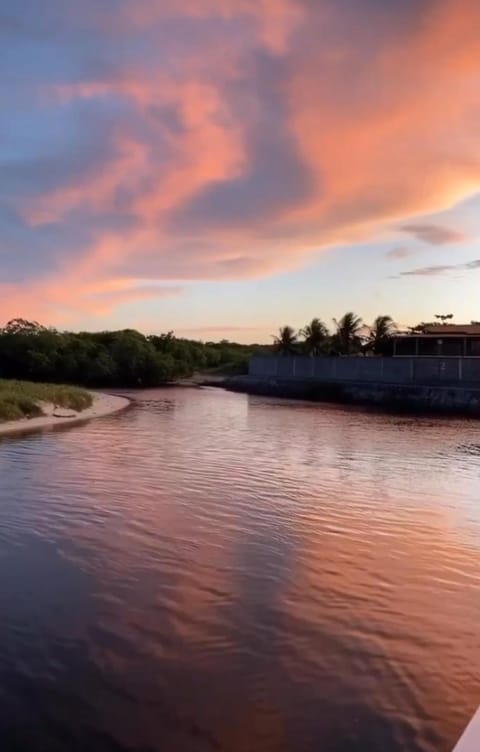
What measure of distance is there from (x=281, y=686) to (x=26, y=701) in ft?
7.42

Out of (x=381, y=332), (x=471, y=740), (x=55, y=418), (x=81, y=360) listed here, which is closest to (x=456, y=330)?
(x=381, y=332)

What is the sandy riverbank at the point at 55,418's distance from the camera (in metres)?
27.9

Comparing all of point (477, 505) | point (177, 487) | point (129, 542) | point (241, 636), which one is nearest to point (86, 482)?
point (177, 487)

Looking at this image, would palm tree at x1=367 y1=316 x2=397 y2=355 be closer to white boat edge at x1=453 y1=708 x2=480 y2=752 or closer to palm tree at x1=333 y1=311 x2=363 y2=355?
palm tree at x1=333 y1=311 x2=363 y2=355

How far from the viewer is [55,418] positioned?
107 feet

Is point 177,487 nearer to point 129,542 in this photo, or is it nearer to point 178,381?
point 129,542

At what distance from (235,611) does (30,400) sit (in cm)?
2634

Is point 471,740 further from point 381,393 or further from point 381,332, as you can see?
point 381,332

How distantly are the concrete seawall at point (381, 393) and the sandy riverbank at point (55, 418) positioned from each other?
68.9 ft

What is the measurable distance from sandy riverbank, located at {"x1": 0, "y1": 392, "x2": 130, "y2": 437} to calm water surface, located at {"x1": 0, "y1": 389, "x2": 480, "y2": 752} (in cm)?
957

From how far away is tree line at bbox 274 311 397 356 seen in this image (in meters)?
76.1

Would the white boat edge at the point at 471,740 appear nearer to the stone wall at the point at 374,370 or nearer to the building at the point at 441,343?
the stone wall at the point at 374,370

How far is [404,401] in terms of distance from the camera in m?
52.8

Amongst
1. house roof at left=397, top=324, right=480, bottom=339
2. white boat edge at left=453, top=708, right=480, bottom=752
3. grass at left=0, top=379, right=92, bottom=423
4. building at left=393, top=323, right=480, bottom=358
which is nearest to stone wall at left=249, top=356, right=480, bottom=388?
building at left=393, top=323, right=480, bottom=358
